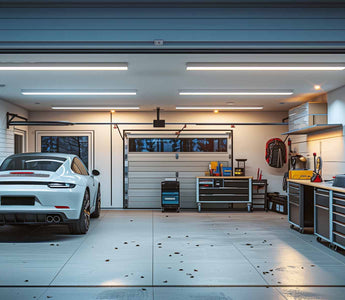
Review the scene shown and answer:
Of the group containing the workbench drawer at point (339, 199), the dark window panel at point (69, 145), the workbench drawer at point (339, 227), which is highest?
the dark window panel at point (69, 145)

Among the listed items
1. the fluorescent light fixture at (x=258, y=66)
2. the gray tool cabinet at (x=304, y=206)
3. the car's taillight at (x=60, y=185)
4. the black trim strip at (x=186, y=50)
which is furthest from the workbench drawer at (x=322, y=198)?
the car's taillight at (x=60, y=185)

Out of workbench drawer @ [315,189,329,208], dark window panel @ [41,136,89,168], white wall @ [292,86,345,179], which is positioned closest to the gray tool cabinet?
workbench drawer @ [315,189,329,208]

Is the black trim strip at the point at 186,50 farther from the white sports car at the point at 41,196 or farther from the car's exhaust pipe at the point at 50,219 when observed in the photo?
the car's exhaust pipe at the point at 50,219

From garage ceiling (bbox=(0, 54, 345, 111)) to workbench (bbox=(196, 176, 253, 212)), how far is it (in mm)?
2348

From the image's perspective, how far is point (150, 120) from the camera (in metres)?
11.8

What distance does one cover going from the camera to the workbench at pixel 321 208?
5.82 meters

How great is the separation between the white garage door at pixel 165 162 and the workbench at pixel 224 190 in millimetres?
704

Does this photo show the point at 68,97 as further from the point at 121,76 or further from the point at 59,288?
the point at 59,288

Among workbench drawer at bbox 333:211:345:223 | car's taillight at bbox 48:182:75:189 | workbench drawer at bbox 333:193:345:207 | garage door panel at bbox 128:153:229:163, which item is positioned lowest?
workbench drawer at bbox 333:211:345:223

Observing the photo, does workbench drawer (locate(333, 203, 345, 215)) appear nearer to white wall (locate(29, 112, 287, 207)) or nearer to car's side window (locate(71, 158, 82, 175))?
car's side window (locate(71, 158, 82, 175))

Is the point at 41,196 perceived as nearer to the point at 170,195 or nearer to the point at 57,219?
the point at 57,219

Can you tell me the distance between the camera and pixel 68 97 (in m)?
9.30

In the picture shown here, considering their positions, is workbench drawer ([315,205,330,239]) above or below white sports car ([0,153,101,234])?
below

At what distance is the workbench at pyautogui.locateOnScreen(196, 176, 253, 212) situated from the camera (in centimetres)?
1108
